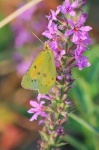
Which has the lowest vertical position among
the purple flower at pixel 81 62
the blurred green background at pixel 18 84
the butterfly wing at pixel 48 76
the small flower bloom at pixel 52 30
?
the purple flower at pixel 81 62

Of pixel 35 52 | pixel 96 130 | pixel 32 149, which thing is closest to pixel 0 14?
pixel 35 52

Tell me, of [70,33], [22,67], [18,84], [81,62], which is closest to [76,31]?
[70,33]

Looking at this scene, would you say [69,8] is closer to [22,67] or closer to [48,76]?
[48,76]

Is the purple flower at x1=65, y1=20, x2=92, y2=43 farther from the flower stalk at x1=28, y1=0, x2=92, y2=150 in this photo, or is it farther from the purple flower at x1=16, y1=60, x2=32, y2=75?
the purple flower at x1=16, y1=60, x2=32, y2=75

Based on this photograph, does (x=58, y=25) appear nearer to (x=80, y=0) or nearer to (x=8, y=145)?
(x=80, y=0)

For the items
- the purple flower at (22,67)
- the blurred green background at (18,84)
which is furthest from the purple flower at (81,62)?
the purple flower at (22,67)

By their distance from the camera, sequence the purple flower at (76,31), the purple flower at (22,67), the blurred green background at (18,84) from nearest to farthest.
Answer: the purple flower at (76,31) < the blurred green background at (18,84) < the purple flower at (22,67)

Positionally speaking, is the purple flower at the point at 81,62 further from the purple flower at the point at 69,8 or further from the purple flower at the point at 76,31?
the purple flower at the point at 69,8

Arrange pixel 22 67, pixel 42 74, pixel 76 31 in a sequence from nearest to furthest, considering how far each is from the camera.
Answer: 1. pixel 76 31
2. pixel 42 74
3. pixel 22 67
